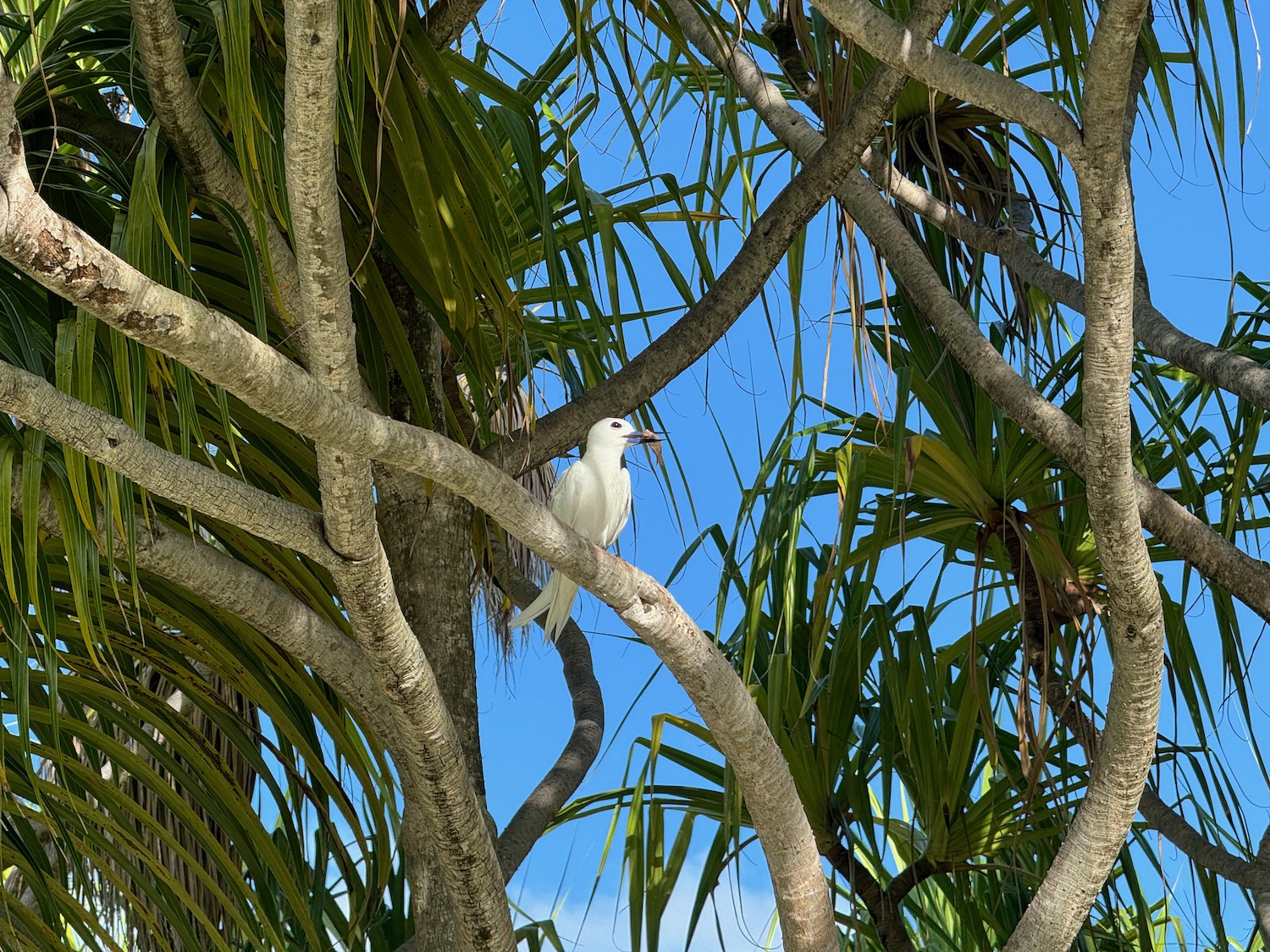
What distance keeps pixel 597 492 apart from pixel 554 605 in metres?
0.23

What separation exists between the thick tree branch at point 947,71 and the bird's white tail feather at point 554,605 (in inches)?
33.7

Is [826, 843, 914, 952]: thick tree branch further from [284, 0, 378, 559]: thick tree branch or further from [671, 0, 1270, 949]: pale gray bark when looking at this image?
[284, 0, 378, 559]: thick tree branch

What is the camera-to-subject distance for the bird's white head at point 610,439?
7.09 ft

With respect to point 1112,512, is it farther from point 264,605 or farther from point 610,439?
point 610,439

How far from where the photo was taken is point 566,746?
6.81 feet

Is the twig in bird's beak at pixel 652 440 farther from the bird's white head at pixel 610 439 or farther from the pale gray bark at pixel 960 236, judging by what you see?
the pale gray bark at pixel 960 236

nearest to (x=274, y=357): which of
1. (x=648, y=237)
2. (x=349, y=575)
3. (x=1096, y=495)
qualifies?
(x=349, y=575)

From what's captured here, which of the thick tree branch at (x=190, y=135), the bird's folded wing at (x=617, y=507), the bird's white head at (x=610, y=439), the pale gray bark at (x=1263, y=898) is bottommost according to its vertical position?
the pale gray bark at (x=1263, y=898)

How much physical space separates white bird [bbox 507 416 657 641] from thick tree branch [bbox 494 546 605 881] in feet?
0.37

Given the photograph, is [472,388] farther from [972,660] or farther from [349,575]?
[972,660]

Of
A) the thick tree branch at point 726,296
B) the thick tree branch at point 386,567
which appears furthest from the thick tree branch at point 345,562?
the thick tree branch at point 726,296

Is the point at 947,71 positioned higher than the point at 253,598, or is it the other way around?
the point at 947,71

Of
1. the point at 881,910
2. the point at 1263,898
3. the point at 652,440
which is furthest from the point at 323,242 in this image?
the point at 881,910

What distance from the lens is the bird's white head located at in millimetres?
2160
